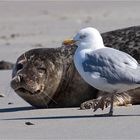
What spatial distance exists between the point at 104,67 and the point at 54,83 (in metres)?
1.56

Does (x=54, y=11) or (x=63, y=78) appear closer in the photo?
(x=63, y=78)

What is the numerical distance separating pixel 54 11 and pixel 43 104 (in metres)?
21.1

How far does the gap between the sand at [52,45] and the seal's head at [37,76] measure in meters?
0.18

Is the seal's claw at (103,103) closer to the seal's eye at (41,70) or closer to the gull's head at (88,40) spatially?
the gull's head at (88,40)

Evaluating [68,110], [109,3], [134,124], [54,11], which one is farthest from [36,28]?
[134,124]

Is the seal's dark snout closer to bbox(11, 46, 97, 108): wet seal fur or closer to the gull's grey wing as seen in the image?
bbox(11, 46, 97, 108): wet seal fur

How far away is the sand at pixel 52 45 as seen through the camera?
6719 mm

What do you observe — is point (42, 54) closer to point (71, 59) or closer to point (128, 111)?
point (71, 59)

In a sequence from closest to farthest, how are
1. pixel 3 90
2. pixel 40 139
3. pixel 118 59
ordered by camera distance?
pixel 40 139 → pixel 118 59 → pixel 3 90

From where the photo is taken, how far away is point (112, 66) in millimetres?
7523

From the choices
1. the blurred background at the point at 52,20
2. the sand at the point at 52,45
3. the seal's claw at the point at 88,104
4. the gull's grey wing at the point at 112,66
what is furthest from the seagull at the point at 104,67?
the blurred background at the point at 52,20

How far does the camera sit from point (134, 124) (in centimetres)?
698

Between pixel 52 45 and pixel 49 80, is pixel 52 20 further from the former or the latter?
pixel 49 80

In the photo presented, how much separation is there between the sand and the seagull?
304 millimetres
